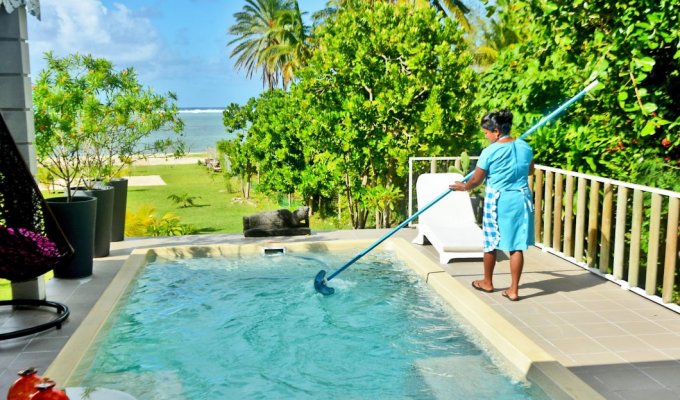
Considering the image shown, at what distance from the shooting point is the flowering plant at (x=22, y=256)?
4.84m

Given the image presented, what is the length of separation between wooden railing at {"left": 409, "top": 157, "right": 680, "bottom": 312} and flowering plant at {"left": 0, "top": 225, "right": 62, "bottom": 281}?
4.67 meters

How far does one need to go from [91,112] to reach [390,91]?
5.17 m

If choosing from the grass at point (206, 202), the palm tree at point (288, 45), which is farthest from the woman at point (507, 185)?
the palm tree at point (288, 45)

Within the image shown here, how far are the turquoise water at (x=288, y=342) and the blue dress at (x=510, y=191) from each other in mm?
865

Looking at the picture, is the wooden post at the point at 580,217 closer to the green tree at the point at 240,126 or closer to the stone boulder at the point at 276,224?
the stone boulder at the point at 276,224

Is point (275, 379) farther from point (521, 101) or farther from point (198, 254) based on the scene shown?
point (521, 101)

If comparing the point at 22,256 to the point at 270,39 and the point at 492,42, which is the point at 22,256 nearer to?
the point at 492,42

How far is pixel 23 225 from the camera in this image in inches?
206

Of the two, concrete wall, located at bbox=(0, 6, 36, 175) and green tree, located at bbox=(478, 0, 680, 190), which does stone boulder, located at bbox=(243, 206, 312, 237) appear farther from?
concrete wall, located at bbox=(0, 6, 36, 175)

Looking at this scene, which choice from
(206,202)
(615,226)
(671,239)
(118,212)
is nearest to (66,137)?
(118,212)

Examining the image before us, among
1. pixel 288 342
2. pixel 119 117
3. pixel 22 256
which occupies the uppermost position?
pixel 119 117

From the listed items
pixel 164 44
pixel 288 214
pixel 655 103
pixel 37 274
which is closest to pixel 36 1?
pixel 37 274

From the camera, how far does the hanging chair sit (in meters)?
4.89

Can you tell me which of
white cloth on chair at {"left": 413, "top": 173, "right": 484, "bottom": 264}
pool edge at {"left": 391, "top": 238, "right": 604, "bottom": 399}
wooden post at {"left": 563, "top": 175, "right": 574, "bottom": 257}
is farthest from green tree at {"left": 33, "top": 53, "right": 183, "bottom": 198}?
wooden post at {"left": 563, "top": 175, "right": 574, "bottom": 257}
